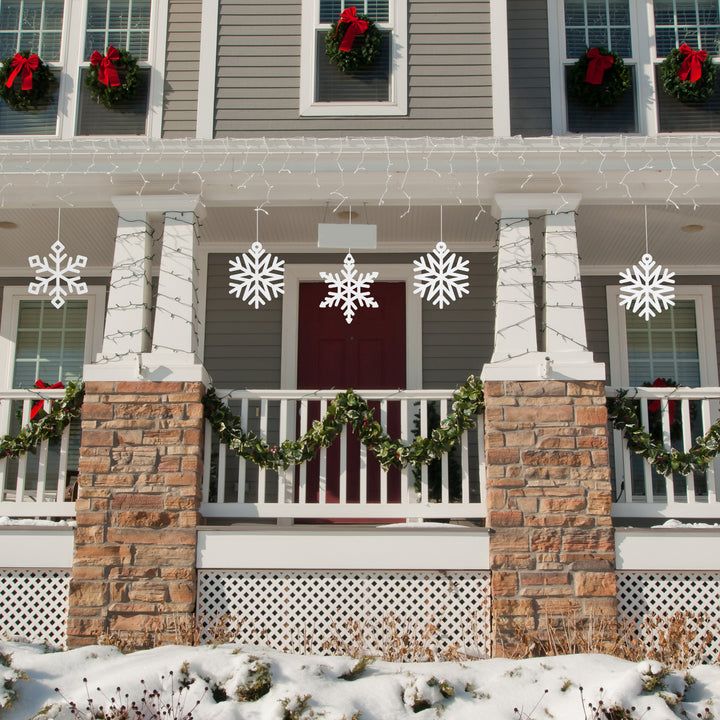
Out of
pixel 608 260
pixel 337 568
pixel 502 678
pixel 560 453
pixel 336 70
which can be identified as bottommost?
pixel 502 678

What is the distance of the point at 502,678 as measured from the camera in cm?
433

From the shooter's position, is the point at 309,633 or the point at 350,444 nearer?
the point at 309,633

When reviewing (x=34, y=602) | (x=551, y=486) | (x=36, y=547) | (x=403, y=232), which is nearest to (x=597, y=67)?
(x=403, y=232)

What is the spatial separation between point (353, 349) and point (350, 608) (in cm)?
262

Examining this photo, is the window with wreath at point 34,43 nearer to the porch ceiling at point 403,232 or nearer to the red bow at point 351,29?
the porch ceiling at point 403,232

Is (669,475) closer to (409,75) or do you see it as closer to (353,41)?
(409,75)

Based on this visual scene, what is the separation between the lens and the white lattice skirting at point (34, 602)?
551 cm

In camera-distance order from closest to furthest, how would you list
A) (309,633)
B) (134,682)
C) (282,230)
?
(134,682) < (309,633) < (282,230)

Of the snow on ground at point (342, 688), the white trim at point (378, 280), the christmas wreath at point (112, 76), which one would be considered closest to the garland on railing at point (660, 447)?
the snow on ground at point (342, 688)

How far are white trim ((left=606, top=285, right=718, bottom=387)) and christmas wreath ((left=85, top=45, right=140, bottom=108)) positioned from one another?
187 inches

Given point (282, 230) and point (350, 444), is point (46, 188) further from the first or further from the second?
point (350, 444)

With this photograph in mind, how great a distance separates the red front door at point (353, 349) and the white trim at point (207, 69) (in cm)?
165

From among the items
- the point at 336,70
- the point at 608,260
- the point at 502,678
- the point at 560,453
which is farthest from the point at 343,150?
the point at 502,678

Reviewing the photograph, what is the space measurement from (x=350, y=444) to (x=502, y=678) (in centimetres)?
323
